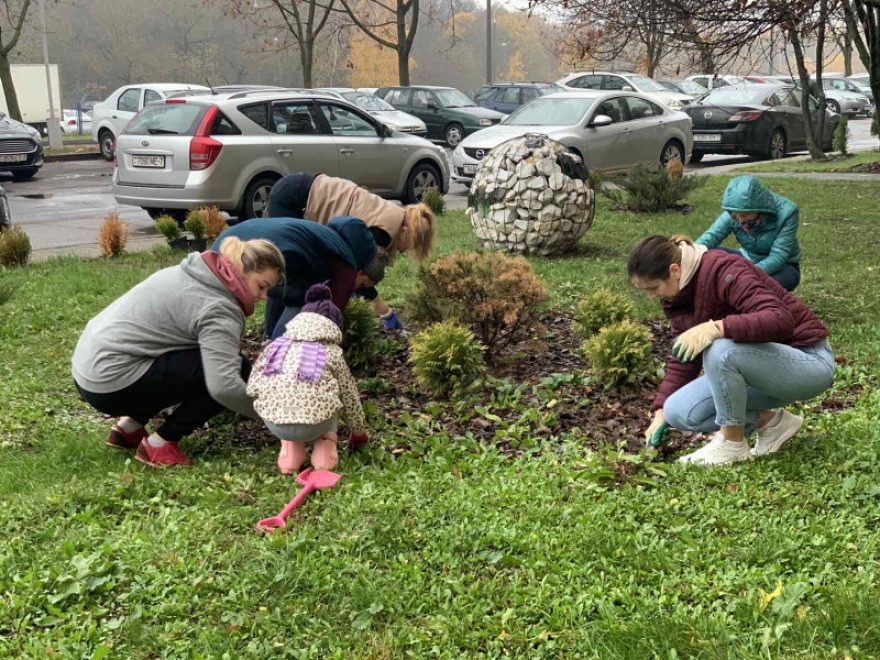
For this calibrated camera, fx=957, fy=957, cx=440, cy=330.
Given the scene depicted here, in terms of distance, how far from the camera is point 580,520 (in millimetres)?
3617

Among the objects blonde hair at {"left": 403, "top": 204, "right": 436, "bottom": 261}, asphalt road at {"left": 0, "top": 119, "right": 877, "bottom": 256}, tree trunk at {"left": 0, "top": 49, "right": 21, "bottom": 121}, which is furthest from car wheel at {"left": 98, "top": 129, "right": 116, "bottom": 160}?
blonde hair at {"left": 403, "top": 204, "right": 436, "bottom": 261}

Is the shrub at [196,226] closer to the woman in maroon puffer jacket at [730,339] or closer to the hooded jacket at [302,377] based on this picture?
the hooded jacket at [302,377]

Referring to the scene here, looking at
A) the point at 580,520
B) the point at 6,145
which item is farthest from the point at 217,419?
the point at 6,145

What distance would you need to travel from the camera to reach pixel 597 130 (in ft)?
50.9

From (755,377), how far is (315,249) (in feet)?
7.62

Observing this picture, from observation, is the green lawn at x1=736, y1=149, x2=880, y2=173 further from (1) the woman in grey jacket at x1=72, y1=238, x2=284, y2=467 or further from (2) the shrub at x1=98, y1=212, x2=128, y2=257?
(1) the woman in grey jacket at x1=72, y1=238, x2=284, y2=467

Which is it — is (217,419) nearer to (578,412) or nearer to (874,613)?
(578,412)

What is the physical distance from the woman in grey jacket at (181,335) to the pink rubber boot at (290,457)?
234mm

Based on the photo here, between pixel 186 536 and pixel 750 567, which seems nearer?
pixel 750 567

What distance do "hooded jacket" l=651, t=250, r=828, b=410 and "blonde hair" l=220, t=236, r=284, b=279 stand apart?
1.77 m

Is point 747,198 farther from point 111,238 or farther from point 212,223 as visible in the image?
point 111,238

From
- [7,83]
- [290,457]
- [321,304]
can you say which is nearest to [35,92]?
[7,83]

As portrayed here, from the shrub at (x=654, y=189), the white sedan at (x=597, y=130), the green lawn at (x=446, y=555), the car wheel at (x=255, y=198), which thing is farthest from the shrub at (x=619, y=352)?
the white sedan at (x=597, y=130)

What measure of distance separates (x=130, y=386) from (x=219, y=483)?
1.97ft
